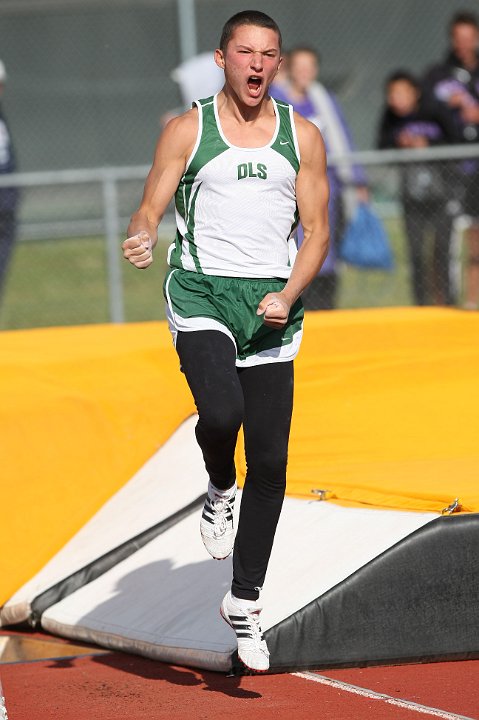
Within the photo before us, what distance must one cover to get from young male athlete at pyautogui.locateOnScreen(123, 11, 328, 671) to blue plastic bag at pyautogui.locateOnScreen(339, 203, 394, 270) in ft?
17.0

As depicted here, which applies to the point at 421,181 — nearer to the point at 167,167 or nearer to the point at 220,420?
the point at 167,167

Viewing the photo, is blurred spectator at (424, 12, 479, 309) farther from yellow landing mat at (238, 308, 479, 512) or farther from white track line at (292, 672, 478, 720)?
white track line at (292, 672, 478, 720)

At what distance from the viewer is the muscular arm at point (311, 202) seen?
4.70 metres

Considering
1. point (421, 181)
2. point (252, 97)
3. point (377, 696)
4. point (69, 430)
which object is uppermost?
point (421, 181)

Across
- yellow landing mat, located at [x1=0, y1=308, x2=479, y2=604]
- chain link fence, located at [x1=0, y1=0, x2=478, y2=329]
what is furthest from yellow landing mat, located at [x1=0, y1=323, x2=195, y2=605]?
chain link fence, located at [x1=0, y1=0, x2=478, y2=329]

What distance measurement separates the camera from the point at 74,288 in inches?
448

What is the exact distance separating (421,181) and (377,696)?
6.16 metres

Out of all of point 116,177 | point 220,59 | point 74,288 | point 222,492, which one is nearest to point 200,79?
point 116,177

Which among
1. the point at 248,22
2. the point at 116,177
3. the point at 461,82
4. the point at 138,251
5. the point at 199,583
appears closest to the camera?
the point at 138,251

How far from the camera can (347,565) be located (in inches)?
201

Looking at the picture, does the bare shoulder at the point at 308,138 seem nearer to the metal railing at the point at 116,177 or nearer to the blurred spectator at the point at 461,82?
the metal railing at the point at 116,177

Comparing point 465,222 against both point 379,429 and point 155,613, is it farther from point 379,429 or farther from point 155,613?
point 155,613

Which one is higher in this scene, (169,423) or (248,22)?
(248,22)

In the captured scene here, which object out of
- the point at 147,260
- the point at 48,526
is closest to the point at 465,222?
the point at 48,526
